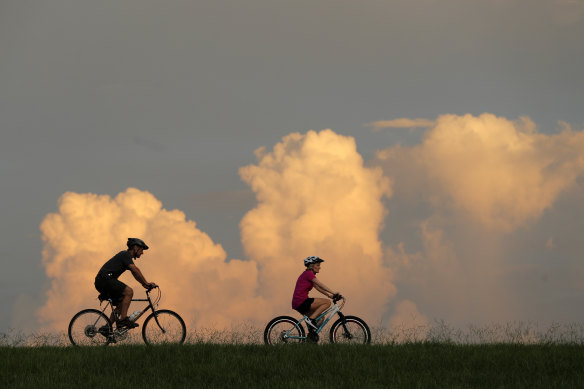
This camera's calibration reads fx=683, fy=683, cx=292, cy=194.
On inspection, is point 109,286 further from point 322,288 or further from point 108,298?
point 322,288

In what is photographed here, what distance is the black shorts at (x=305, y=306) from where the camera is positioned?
666 inches

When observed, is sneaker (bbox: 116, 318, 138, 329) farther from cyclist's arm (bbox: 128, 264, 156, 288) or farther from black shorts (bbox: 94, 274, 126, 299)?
cyclist's arm (bbox: 128, 264, 156, 288)

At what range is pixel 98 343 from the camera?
1730 centimetres

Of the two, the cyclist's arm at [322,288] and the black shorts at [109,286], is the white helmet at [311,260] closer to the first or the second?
the cyclist's arm at [322,288]

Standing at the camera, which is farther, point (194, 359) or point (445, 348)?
point (445, 348)

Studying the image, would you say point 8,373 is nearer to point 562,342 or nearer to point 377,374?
point 377,374

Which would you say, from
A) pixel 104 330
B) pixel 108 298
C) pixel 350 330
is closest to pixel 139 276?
pixel 108 298

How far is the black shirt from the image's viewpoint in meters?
17.0

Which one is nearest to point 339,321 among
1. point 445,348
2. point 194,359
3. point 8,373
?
point 445,348

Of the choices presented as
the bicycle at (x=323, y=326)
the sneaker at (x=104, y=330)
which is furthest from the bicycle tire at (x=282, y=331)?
the sneaker at (x=104, y=330)

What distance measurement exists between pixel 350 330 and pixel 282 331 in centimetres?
172

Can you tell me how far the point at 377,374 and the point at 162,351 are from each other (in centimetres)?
477

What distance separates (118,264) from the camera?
17.1 metres

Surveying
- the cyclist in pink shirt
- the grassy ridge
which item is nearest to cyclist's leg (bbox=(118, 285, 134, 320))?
the grassy ridge
